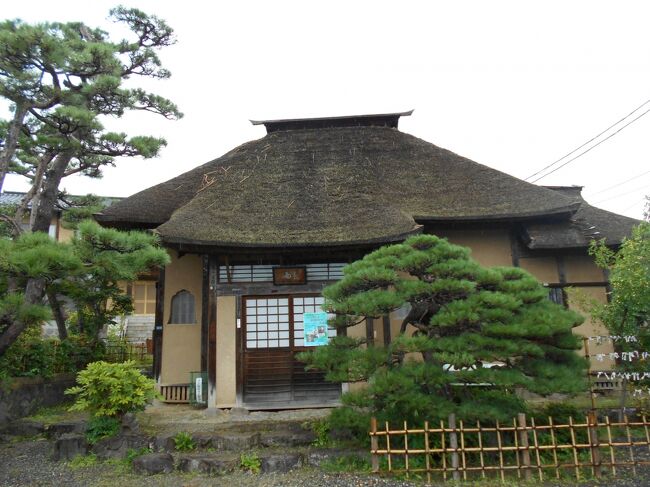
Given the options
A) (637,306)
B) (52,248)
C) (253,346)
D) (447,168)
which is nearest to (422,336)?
(637,306)

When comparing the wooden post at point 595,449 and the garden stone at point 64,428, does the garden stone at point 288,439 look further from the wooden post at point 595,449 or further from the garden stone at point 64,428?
the wooden post at point 595,449

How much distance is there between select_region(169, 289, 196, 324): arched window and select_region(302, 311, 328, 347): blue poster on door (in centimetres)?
281

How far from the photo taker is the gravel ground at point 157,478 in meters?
5.41

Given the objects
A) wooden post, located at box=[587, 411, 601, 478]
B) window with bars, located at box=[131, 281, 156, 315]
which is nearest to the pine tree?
wooden post, located at box=[587, 411, 601, 478]

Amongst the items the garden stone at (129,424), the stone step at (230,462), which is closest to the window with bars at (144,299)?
the garden stone at (129,424)

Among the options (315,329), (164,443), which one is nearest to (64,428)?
(164,443)

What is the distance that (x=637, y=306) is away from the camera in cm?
629

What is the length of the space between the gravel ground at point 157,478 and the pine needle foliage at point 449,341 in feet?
2.96

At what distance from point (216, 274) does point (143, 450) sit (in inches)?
130

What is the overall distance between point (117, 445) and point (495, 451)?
17.8 ft

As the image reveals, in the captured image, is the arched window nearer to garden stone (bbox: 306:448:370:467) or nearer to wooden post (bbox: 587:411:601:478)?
garden stone (bbox: 306:448:370:467)

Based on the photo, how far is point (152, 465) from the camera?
6188mm

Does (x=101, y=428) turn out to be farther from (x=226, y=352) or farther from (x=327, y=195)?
(x=327, y=195)

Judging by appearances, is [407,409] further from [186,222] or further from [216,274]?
[186,222]
